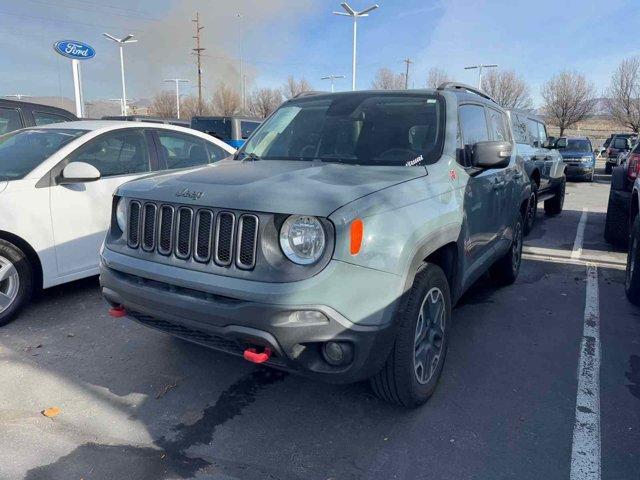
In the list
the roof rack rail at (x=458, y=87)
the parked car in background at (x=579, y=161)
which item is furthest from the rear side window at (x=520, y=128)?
the parked car in background at (x=579, y=161)

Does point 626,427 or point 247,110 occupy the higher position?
point 247,110

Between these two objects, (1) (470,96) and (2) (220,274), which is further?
(1) (470,96)

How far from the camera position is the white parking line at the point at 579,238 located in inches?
297

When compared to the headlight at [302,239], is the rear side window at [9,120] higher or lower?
higher

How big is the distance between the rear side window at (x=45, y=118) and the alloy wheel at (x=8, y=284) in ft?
14.7

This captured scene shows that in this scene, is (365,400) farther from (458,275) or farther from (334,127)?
(334,127)

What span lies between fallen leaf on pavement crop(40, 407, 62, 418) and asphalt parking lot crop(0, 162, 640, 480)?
52 mm

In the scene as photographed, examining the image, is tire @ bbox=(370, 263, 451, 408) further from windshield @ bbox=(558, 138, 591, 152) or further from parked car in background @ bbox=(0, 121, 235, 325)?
windshield @ bbox=(558, 138, 591, 152)

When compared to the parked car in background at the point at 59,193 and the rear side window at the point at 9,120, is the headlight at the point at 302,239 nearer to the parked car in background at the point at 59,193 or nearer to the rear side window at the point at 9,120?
the parked car in background at the point at 59,193

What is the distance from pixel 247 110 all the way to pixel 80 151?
2232 inches

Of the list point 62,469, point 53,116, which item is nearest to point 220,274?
point 62,469

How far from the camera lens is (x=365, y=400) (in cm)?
330

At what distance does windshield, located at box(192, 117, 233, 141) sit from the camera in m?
14.9

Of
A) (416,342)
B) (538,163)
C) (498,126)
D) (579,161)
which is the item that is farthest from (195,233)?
(579,161)
